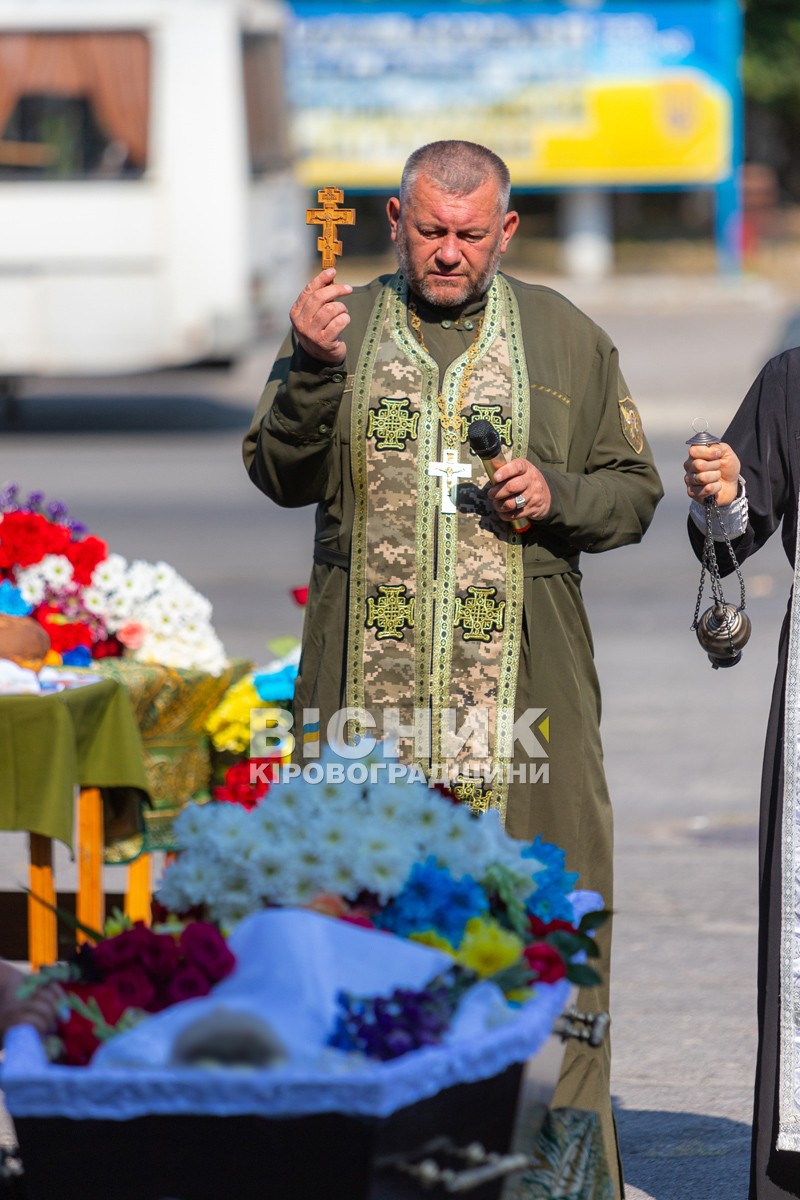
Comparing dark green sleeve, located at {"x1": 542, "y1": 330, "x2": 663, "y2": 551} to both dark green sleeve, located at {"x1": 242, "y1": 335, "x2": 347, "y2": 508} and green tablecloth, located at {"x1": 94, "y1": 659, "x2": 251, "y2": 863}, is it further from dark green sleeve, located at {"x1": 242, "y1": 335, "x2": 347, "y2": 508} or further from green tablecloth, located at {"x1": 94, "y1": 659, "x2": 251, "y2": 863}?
green tablecloth, located at {"x1": 94, "y1": 659, "x2": 251, "y2": 863}

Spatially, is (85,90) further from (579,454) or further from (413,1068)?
(413,1068)

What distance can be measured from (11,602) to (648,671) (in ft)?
16.4

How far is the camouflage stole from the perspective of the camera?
3830mm

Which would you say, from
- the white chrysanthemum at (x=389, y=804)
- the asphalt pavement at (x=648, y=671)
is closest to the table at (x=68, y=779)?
the asphalt pavement at (x=648, y=671)

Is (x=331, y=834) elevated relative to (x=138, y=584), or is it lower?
elevated

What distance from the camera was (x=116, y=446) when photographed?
17734mm

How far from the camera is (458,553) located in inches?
152

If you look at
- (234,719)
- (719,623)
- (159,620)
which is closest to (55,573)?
(159,620)

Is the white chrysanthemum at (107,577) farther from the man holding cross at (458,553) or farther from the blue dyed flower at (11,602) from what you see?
the man holding cross at (458,553)

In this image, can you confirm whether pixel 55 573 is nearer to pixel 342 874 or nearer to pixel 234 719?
pixel 234 719

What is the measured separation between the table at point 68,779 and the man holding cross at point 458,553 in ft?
3.12

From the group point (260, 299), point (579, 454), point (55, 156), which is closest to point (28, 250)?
point (55, 156)

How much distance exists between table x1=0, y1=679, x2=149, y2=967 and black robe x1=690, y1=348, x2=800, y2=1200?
1.67 metres

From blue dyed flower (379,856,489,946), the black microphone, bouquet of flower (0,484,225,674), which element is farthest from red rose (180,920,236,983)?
bouquet of flower (0,484,225,674)
